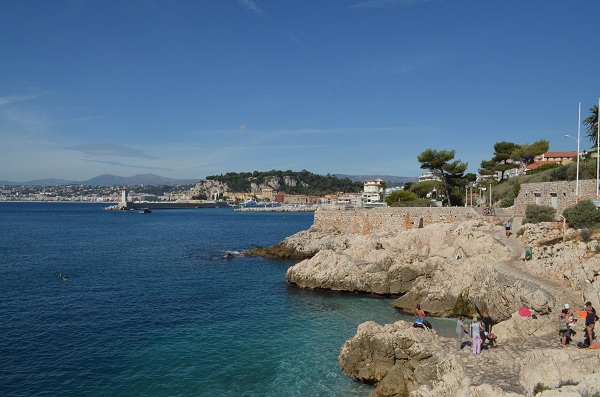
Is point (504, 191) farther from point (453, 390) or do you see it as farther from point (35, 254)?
point (35, 254)

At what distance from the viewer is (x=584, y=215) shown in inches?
811

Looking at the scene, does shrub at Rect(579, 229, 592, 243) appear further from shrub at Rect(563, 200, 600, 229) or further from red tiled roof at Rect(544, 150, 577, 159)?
red tiled roof at Rect(544, 150, 577, 159)

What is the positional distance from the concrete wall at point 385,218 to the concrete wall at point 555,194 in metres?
4.26

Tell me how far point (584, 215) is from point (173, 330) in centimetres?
2035

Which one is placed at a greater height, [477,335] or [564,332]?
[564,332]

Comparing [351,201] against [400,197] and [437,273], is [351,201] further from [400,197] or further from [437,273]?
[437,273]

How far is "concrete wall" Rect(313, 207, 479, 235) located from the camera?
32.6 metres

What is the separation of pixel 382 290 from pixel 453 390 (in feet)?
46.5

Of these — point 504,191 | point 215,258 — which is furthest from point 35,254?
point 504,191

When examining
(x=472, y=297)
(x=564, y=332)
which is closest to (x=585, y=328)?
(x=564, y=332)

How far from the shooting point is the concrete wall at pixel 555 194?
81.8 ft

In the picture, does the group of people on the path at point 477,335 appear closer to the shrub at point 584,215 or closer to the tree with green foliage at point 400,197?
the shrub at point 584,215

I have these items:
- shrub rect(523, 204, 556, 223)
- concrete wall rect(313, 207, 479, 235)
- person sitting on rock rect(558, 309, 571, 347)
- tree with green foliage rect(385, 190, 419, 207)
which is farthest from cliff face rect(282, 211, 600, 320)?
tree with green foliage rect(385, 190, 419, 207)

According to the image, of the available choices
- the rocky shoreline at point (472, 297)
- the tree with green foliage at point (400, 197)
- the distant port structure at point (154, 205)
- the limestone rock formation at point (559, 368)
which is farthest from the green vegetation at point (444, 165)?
the distant port structure at point (154, 205)
